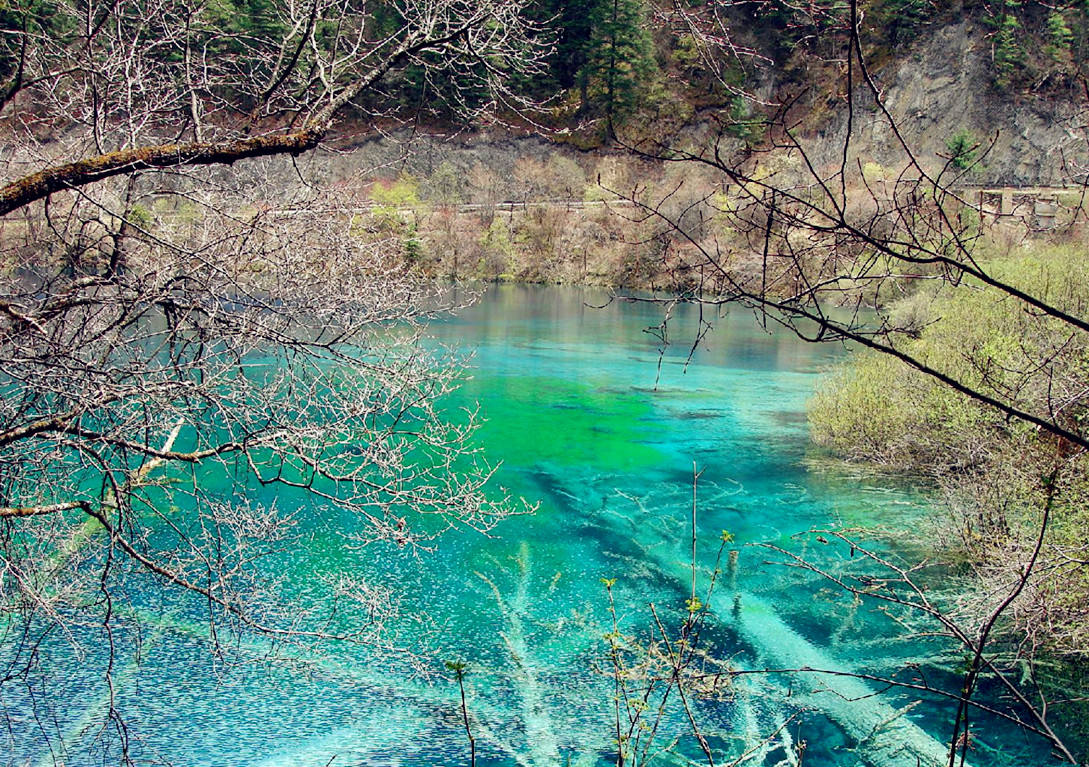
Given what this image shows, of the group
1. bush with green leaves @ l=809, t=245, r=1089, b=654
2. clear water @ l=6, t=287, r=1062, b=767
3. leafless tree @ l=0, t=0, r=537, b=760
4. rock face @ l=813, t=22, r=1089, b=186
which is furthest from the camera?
rock face @ l=813, t=22, r=1089, b=186

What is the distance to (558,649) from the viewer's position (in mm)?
9000

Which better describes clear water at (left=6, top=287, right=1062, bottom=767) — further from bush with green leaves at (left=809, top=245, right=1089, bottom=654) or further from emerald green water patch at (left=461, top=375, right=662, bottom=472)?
bush with green leaves at (left=809, top=245, right=1089, bottom=654)

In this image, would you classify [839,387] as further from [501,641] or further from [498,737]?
[498,737]

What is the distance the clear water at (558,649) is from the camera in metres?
7.50

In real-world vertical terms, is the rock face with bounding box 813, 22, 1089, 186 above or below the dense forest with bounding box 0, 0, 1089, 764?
above

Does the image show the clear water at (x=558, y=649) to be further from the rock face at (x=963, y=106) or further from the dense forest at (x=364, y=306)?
the rock face at (x=963, y=106)

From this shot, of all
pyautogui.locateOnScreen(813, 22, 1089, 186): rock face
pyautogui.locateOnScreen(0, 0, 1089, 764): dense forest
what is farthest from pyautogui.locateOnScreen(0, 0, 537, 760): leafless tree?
pyautogui.locateOnScreen(813, 22, 1089, 186): rock face

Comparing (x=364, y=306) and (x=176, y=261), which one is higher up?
(x=176, y=261)

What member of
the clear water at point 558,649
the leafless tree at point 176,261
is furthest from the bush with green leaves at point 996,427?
the leafless tree at point 176,261

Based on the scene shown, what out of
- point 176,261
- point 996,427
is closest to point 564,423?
point 996,427

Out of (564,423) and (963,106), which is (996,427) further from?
A: (963,106)

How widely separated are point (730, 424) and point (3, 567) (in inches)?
558

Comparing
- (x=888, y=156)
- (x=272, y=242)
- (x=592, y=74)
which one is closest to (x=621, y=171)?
(x=592, y=74)

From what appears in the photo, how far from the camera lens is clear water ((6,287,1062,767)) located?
7.50m
